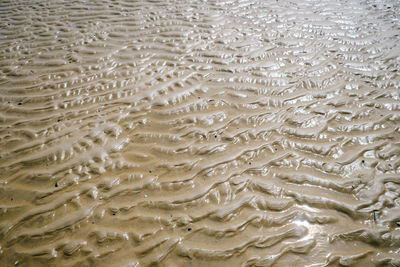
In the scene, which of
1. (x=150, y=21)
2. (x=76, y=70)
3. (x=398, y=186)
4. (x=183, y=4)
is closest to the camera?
(x=398, y=186)

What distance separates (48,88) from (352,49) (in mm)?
5269

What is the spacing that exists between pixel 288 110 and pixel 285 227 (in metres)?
1.68

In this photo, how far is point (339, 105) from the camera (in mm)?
3445

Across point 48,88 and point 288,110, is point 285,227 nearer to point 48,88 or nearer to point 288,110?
point 288,110

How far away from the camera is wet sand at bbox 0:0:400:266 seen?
2104mm

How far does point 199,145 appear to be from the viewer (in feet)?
9.51

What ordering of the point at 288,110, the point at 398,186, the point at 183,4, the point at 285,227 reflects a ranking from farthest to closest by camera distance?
the point at 183,4, the point at 288,110, the point at 398,186, the point at 285,227

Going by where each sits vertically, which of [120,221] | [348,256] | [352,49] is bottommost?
[348,256]

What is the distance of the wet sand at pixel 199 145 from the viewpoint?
210 cm

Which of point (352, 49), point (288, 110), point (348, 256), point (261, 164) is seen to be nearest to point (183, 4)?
point (352, 49)

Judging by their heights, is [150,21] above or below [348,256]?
above

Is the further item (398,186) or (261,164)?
(261,164)

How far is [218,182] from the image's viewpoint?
2.53 m

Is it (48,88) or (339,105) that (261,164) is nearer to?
(339,105)
